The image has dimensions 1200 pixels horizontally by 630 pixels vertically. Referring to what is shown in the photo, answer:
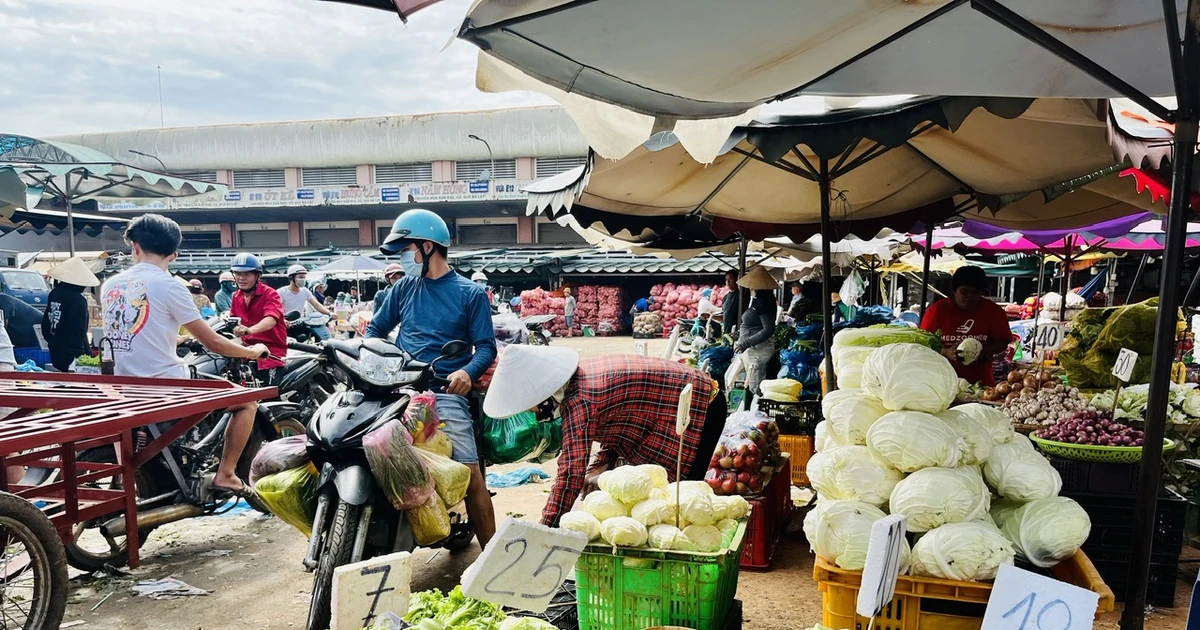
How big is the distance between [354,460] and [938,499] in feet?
8.15

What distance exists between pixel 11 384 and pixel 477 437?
256cm

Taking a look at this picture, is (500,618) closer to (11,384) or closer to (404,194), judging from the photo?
(11,384)

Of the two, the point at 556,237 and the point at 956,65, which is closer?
the point at 956,65

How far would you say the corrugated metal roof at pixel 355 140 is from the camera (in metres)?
32.3

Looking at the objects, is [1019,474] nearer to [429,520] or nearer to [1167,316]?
[1167,316]

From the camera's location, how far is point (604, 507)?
2.74m

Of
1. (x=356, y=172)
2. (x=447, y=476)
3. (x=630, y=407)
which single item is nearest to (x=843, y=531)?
(x=630, y=407)

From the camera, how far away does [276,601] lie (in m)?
3.85

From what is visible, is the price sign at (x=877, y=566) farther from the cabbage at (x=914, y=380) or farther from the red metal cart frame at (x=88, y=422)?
the red metal cart frame at (x=88, y=422)

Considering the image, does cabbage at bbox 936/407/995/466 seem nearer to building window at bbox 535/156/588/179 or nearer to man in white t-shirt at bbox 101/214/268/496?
man in white t-shirt at bbox 101/214/268/496

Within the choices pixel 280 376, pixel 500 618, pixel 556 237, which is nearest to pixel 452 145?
pixel 556 237

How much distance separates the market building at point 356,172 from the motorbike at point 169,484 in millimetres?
24388

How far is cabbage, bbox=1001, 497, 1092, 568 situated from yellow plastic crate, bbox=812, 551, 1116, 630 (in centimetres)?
9

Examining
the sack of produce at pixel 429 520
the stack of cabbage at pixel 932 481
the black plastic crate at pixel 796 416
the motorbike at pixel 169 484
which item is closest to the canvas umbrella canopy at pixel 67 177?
the motorbike at pixel 169 484
